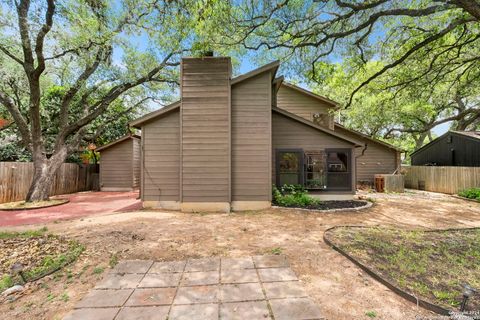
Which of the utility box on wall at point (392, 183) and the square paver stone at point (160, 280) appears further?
the utility box on wall at point (392, 183)

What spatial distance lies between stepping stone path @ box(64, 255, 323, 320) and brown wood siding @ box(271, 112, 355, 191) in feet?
20.4

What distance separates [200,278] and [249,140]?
215 inches

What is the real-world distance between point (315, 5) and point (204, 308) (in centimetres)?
737

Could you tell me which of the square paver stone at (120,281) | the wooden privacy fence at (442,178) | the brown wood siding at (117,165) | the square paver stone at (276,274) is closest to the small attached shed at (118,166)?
the brown wood siding at (117,165)

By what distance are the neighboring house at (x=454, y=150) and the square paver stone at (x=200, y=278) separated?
17.1 m

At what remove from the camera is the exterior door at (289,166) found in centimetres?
948

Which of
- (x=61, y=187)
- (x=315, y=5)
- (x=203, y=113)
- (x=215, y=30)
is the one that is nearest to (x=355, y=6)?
(x=315, y=5)

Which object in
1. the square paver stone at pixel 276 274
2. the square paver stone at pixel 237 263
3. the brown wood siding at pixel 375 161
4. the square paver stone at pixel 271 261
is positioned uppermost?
the brown wood siding at pixel 375 161

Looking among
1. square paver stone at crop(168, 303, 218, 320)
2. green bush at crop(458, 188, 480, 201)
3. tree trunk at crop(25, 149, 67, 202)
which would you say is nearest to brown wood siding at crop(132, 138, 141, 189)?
tree trunk at crop(25, 149, 67, 202)

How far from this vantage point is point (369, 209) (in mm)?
8242

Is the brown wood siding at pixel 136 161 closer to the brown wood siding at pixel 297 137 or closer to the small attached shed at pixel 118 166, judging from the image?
the small attached shed at pixel 118 166

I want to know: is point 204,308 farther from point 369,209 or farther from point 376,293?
point 369,209

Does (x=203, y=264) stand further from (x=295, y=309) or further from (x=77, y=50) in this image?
(x=77, y=50)

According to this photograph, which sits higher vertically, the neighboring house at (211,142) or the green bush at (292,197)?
the neighboring house at (211,142)
